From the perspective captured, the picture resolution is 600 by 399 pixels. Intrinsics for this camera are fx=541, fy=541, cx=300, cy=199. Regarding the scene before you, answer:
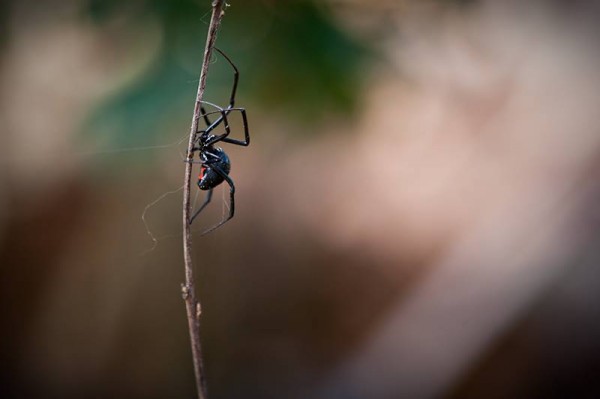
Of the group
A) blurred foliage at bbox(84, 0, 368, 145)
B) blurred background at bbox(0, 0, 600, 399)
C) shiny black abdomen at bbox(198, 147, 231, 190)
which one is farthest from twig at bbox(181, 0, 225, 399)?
blurred background at bbox(0, 0, 600, 399)

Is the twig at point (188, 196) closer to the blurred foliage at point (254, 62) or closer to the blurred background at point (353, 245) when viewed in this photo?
the blurred foliage at point (254, 62)

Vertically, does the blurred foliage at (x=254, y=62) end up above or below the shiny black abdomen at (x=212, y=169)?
above

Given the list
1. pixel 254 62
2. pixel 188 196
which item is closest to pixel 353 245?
pixel 254 62

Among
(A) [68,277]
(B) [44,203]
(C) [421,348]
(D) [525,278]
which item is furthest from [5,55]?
(D) [525,278]

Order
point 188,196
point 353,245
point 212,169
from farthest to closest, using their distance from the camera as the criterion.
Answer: point 353,245 → point 212,169 → point 188,196

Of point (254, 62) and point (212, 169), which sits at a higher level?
point (254, 62)

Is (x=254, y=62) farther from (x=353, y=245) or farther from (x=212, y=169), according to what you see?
(x=353, y=245)

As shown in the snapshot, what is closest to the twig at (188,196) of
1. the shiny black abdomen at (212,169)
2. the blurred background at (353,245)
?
the shiny black abdomen at (212,169)
